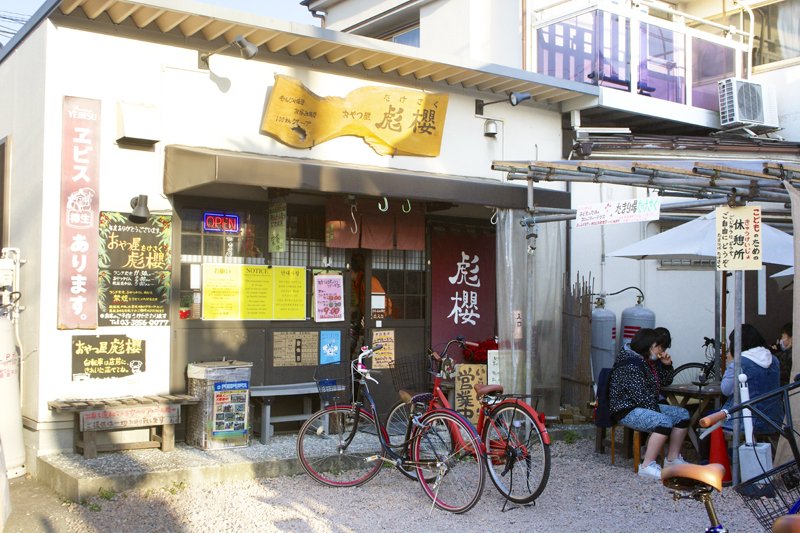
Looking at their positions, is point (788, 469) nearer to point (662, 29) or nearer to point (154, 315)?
point (154, 315)

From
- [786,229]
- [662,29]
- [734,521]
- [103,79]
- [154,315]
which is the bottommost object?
[734,521]

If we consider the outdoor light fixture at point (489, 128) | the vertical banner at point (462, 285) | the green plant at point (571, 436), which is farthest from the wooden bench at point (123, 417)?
the outdoor light fixture at point (489, 128)

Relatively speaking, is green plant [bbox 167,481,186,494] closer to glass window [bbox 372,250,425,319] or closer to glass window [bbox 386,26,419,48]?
glass window [bbox 372,250,425,319]

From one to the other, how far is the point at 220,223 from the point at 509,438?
4.20m

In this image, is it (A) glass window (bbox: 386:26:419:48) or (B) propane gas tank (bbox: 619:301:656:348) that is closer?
(B) propane gas tank (bbox: 619:301:656:348)

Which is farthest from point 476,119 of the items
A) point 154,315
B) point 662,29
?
point 154,315

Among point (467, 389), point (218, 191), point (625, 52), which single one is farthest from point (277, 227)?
point (625, 52)

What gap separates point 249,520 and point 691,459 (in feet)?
17.8

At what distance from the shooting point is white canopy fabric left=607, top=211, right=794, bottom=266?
9672 millimetres

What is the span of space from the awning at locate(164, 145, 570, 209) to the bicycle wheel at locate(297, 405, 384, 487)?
247cm

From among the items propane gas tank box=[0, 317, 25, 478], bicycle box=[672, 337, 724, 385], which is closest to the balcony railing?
bicycle box=[672, 337, 724, 385]

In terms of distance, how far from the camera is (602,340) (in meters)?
12.3

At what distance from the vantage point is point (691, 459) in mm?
9406

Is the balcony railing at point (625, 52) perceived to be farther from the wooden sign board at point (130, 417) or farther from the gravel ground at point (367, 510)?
the wooden sign board at point (130, 417)
